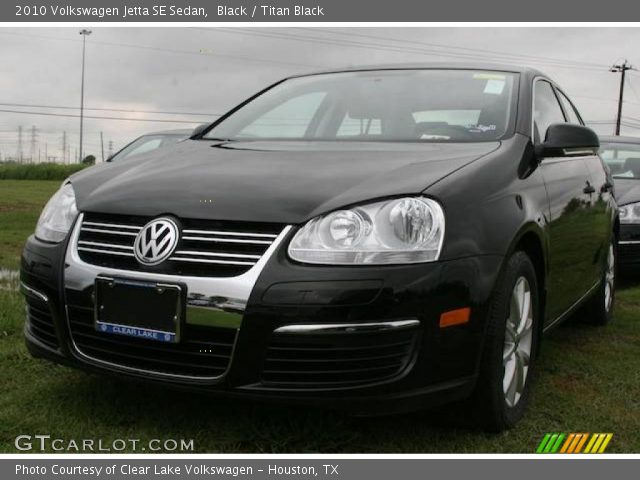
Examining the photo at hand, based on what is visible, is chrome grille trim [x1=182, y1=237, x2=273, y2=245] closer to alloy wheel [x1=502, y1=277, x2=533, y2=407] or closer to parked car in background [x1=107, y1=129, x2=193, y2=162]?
alloy wheel [x1=502, y1=277, x2=533, y2=407]

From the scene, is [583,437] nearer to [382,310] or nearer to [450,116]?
[382,310]

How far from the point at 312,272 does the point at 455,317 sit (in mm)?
508

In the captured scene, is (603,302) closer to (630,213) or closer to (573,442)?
(630,213)

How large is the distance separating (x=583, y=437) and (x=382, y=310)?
46.0 inches

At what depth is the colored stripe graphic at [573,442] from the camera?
9.35 ft

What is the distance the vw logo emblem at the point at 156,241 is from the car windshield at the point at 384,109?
1.17 meters

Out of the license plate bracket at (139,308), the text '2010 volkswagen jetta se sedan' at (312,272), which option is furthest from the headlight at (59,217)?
the license plate bracket at (139,308)

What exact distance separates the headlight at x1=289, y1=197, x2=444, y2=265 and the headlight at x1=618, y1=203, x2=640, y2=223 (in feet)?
15.4

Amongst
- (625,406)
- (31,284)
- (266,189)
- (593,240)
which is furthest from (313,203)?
(593,240)

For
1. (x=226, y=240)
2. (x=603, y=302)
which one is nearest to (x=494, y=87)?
(x=226, y=240)

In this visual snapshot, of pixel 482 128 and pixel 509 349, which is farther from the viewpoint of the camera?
pixel 482 128

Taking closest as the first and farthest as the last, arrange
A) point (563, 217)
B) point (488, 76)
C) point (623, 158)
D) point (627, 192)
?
point (563, 217) < point (488, 76) < point (627, 192) < point (623, 158)

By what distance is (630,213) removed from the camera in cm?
661

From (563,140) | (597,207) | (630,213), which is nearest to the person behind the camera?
(563,140)
